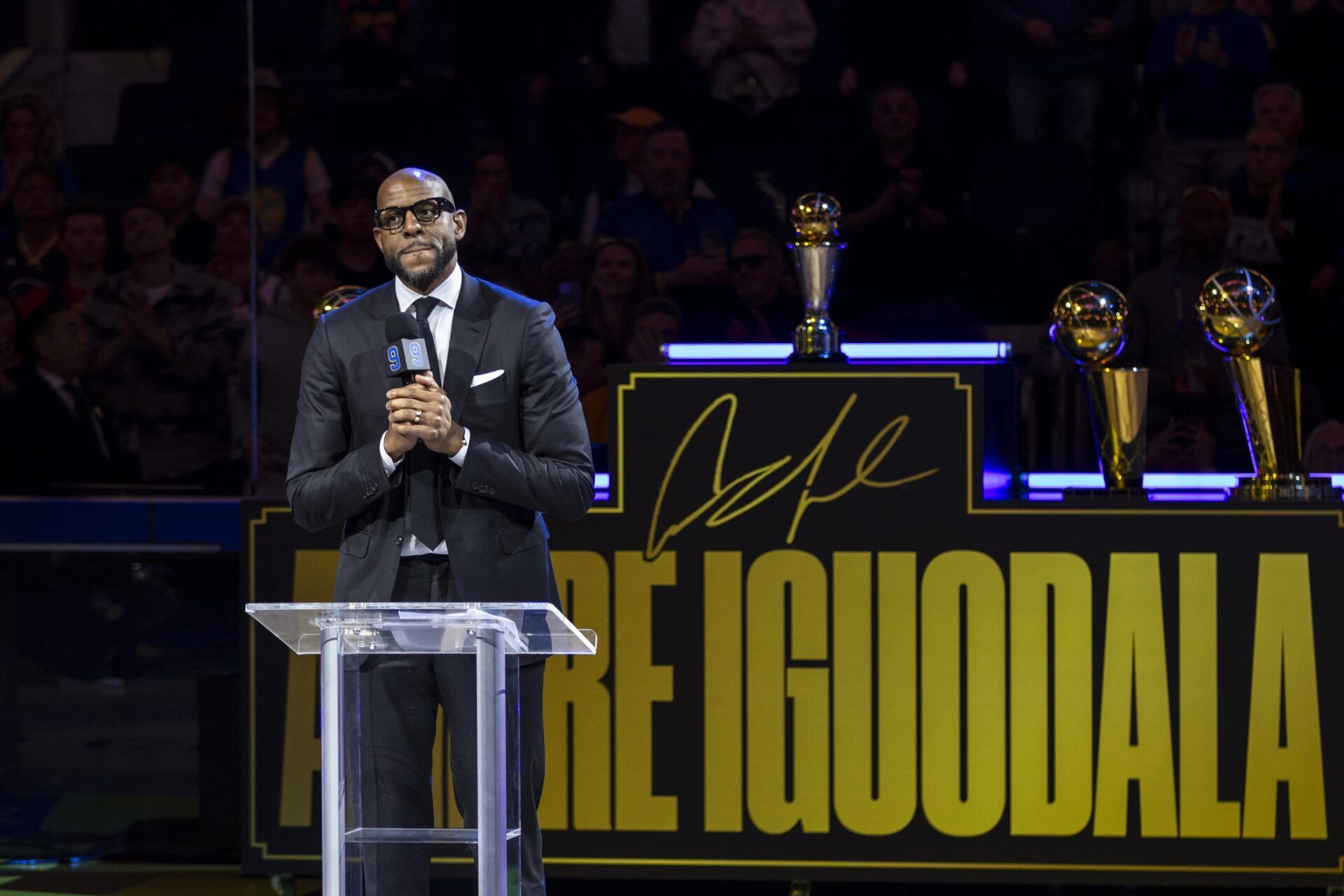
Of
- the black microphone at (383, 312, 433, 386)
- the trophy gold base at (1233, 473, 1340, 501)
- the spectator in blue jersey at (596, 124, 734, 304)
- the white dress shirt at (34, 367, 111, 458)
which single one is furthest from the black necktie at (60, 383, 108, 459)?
the trophy gold base at (1233, 473, 1340, 501)

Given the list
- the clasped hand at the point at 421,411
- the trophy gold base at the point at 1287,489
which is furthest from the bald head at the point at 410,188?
the trophy gold base at the point at 1287,489

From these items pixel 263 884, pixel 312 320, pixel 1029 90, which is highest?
pixel 1029 90

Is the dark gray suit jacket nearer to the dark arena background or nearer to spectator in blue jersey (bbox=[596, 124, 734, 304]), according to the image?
the dark arena background

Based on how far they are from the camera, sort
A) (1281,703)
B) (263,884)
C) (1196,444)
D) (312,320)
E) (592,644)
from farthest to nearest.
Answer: (312,320) → (1196,444) → (263,884) → (1281,703) → (592,644)

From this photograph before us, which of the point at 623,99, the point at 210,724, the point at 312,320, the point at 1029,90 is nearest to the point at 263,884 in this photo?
the point at 210,724

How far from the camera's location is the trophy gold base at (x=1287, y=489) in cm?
356

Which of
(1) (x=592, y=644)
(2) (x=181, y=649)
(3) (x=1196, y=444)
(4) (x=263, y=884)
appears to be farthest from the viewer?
(3) (x=1196, y=444)

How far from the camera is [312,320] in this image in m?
5.24

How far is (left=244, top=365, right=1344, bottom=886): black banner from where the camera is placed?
137 inches

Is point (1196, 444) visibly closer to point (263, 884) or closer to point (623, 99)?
point (623, 99)

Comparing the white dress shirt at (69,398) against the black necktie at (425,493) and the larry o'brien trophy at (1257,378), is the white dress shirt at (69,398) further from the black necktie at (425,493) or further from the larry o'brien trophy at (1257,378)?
the larry o'brien trophy at (1257,378)

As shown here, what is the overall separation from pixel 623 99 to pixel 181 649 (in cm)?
217

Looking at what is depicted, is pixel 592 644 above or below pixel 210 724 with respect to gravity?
above
